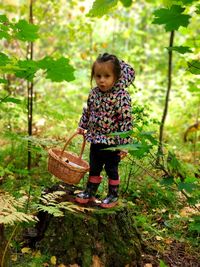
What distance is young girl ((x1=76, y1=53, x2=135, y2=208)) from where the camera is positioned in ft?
11.7

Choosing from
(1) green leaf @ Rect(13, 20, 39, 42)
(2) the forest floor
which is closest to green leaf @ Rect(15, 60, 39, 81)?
(1) green leaf @ Rect(13, 20, 39, 42)

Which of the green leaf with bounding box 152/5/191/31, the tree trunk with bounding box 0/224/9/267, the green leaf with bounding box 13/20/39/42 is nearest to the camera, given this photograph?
the green leaf with bounding box 152/5/191/31

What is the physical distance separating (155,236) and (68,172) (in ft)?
4.43

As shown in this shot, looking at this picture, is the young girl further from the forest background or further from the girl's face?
the forest background

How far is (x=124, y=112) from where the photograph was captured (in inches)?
142

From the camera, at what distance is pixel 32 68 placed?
3.30 m

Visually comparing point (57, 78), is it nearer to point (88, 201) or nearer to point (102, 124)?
point (102, 124)

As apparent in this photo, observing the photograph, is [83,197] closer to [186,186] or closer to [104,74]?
[104,74]

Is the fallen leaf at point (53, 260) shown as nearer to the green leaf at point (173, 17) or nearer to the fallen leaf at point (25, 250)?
the fallen leaf at point (25, 250)

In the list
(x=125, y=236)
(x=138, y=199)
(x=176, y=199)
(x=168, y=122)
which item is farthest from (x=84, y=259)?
(x=168, y=122)

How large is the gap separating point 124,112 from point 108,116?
0.54 feet

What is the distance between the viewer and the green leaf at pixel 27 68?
3.23 metres

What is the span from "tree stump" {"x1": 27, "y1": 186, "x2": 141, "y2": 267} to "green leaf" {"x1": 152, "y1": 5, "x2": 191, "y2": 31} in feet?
6.43

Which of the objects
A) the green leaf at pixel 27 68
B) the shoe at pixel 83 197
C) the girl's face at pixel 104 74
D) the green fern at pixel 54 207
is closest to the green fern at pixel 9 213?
the green fern at pixel 54 207
